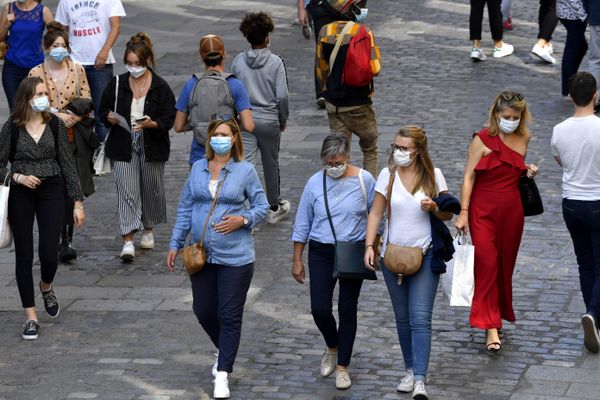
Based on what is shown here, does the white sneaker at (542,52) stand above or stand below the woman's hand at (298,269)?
below

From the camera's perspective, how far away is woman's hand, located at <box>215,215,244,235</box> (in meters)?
8.52

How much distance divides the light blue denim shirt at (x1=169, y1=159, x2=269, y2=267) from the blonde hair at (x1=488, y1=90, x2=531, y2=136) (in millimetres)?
1584

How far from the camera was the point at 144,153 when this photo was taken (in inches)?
460

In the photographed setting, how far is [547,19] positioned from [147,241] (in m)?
8.06

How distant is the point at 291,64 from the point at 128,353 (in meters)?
10.1

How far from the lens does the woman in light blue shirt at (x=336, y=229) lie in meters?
8.45

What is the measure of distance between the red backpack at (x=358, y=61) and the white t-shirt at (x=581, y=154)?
10.8ft

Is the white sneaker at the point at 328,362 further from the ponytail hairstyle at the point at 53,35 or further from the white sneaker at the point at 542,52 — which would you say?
the white sneaker at the point at 542,52

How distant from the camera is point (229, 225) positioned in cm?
852

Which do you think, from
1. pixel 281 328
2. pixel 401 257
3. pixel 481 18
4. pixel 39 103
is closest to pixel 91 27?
pixel 39 103

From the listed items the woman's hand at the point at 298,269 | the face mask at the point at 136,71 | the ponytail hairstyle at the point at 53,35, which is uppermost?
the ponytail hairstyle at the point at 53,35

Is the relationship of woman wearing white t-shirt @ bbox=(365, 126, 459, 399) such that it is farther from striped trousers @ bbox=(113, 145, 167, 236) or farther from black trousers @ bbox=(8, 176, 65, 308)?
striped trousers @ bbox=(113, 145, 167, 236)

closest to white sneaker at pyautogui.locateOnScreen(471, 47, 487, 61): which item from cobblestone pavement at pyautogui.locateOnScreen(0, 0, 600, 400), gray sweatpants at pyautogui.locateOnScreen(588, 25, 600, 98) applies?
cobblestone pavement at pyautogui.locateOnScreen(0, 0, 600, 400)

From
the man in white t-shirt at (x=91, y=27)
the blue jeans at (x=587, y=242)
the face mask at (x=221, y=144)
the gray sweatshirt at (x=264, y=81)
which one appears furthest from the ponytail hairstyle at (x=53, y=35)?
the blue jeans at (x=587, y=242)
